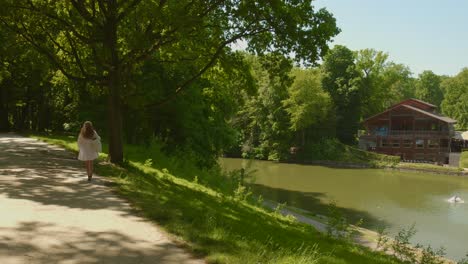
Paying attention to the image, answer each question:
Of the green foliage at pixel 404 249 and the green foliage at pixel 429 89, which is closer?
the green foliage at pixel 404 249

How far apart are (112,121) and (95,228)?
8.14m

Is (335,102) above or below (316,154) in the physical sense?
above

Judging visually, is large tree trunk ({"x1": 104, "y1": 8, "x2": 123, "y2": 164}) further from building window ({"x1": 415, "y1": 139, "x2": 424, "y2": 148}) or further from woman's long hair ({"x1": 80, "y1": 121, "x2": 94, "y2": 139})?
building window ({"x1": 415, "y1": 139, "x2": 424, "y2": 148})

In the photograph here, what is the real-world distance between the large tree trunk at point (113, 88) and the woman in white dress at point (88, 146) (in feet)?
8.44

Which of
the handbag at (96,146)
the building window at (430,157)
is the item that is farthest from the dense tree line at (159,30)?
the building window at (430,157)

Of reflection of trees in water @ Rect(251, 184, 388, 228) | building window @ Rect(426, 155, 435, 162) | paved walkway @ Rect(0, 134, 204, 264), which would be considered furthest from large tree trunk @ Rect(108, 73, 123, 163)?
building window @ Rect(426, 155, 435, 162)

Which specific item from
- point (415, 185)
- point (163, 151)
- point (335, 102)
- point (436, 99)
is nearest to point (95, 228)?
point (163, 151)

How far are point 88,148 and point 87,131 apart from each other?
52cm

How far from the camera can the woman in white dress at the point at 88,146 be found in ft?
37.2

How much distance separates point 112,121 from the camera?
47.9ft

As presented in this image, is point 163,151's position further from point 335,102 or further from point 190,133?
point 335,102

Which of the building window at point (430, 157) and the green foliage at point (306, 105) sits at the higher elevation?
the green foliage at point (306, 105)

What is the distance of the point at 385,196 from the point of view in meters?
36.4

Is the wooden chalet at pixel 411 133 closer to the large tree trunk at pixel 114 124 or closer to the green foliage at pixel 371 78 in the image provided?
the green foliage at pixel 371 78
